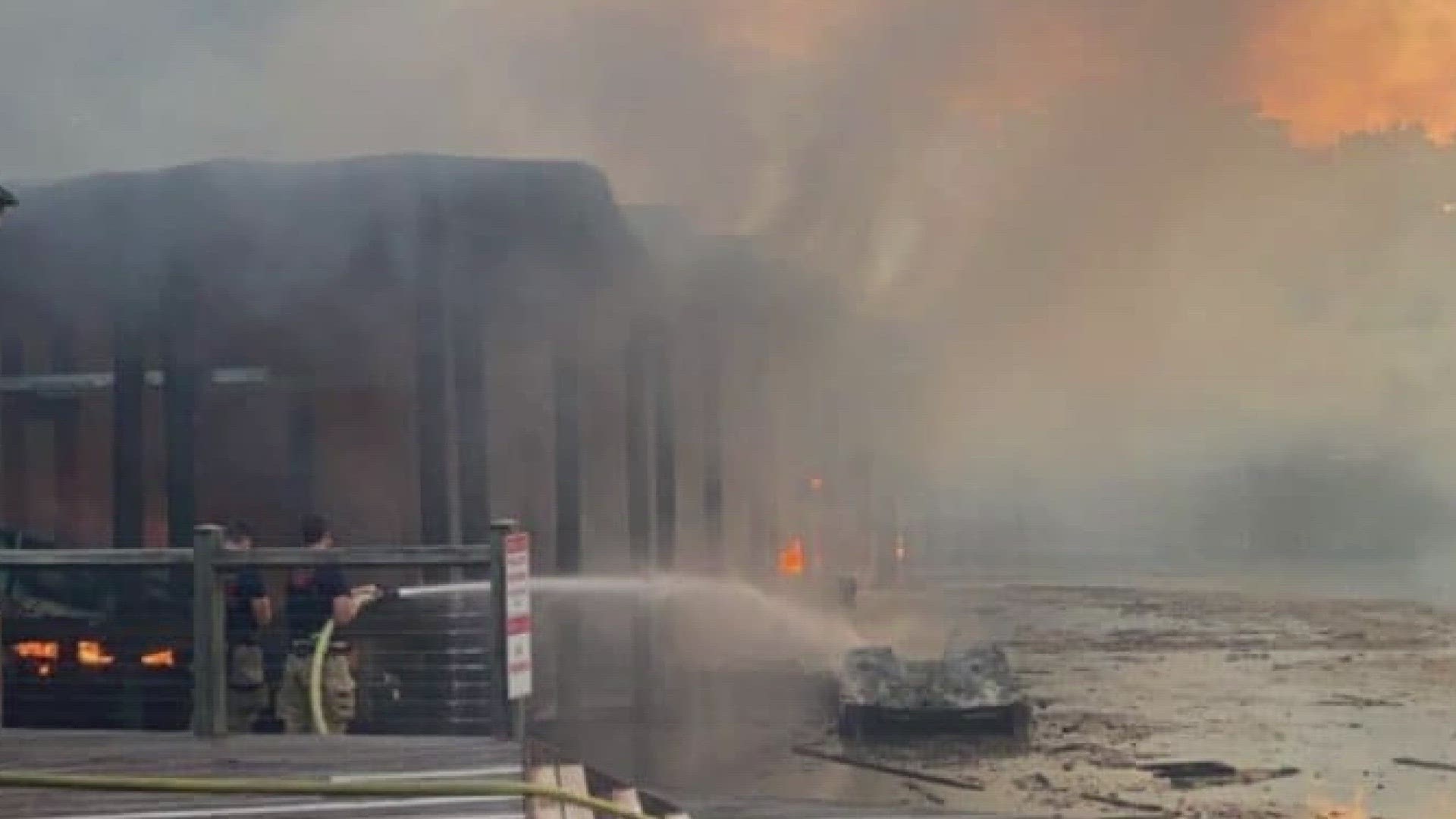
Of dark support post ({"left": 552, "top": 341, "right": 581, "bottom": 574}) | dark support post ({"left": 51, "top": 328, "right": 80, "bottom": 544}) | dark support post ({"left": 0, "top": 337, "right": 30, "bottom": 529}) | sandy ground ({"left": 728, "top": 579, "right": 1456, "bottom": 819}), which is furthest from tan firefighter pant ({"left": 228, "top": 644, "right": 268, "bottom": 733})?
dark support post ({"left": 0, "top": 337, "right": 30, "bottom": 529})

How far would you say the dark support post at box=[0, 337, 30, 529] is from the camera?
46.5 ft

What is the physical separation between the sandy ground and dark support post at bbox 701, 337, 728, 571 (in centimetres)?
256

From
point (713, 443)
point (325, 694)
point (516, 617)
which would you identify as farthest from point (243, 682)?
point (713, 443)

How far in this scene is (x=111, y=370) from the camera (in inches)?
547

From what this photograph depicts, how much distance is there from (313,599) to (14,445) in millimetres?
9156

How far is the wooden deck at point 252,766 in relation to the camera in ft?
15.6

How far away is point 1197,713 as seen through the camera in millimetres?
14367

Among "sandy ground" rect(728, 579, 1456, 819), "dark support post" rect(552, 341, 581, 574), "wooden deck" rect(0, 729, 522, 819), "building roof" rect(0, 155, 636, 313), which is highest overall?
"building roof" rect(0, 155, 636, 313)

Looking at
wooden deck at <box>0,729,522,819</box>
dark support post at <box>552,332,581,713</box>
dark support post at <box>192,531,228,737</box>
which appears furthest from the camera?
dark support post at <box>552,332,581,713</box>

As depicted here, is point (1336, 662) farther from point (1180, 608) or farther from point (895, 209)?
point (1180, 608)

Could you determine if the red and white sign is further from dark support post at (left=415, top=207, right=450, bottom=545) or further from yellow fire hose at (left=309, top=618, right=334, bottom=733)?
dark support post at (left=415, top=207, right=450, bottom=545)

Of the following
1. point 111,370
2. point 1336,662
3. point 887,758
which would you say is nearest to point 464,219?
point 111,370

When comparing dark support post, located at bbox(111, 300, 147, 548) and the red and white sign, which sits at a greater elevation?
dark support post, located at bbox(111, 300, 147, 548)

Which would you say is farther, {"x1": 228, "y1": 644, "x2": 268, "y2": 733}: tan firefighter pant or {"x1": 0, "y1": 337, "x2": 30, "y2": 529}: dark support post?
{"x1": 0, "y1": 337, "x2": 30, "y2": 529}: dark support post
